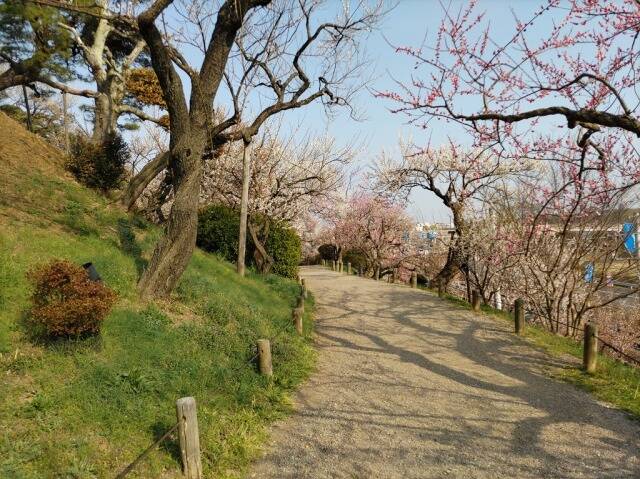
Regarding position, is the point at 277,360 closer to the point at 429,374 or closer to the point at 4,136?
the point at 429,374

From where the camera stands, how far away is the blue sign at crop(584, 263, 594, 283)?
12.3m

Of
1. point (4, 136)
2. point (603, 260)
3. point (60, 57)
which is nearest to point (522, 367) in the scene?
point (603, 260)

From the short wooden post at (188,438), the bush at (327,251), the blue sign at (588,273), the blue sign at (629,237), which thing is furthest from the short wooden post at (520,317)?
the bush at (327,251)

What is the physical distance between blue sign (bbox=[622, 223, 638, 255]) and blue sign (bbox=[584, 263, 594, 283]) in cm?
103

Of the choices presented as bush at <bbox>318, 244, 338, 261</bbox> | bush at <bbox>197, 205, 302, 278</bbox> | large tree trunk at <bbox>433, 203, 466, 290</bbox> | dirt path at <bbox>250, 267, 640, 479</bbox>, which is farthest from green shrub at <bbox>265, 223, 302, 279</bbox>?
bush at <bbox>318, 244, 338, 261</bbox>

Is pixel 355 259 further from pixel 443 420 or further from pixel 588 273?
pixel 443 420

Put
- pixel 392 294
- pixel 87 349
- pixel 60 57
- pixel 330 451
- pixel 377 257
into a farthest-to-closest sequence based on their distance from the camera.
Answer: pixel 377 257 → pixel 392 294 → pixel 60 57 → pixel 87 349 → pixel 330 451

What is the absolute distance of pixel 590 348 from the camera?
7047 millimetres

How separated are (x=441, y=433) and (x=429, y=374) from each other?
2094 millimetres

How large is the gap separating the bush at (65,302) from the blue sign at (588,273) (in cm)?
1231

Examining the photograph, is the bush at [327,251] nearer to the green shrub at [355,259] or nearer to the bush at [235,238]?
the green shrub at [355,259]

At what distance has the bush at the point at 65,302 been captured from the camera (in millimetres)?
4684

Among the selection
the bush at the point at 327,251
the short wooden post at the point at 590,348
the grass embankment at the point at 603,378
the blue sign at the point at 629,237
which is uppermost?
the blue sign at the point at 629,237

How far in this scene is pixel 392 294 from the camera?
51.9 feet
